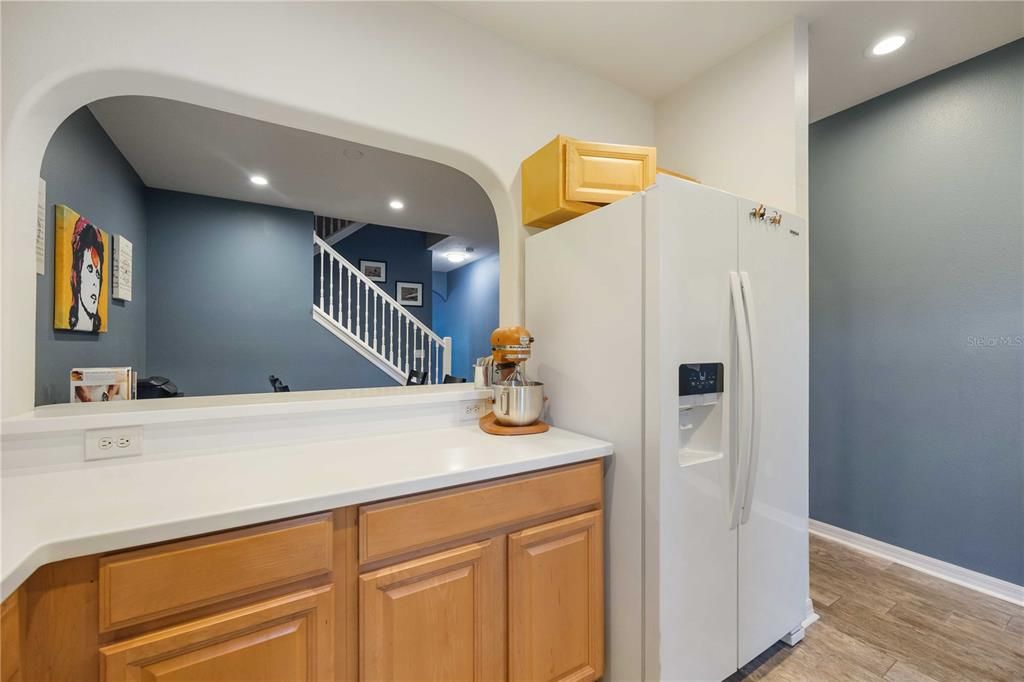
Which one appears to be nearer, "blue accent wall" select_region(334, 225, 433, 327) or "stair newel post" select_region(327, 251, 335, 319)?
"stair newel post" select_region(327, 251, 335, 319)

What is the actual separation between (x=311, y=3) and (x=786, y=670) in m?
3.22

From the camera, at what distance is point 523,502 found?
129cm

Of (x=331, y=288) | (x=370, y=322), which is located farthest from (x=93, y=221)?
(x=370, y=322)

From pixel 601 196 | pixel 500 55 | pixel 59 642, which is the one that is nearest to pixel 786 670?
pixel 601 196

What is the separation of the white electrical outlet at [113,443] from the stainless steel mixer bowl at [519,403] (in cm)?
118

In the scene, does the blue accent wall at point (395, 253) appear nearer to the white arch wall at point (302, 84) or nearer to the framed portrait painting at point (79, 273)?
the framed portrait painting at point (79, 273)

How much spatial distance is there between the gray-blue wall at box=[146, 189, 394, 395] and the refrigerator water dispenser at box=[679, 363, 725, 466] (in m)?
4.33

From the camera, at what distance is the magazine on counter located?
79.6 inches

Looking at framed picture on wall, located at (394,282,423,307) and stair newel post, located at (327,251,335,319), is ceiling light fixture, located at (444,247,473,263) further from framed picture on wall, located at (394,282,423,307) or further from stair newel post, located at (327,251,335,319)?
stair newel post, located at (327,251,335,319)

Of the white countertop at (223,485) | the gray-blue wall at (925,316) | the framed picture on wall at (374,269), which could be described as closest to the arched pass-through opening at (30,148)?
the white countertop at (223,485)

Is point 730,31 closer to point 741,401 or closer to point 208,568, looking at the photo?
point 741,401

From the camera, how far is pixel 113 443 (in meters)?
1.24

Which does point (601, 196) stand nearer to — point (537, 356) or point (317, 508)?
point (537, 356)

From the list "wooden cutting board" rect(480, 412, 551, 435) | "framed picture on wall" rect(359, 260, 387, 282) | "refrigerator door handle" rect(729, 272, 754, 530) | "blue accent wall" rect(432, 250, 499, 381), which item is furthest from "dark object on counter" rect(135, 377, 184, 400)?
"blue accent wall" rect(432, 250, 499, 381)
